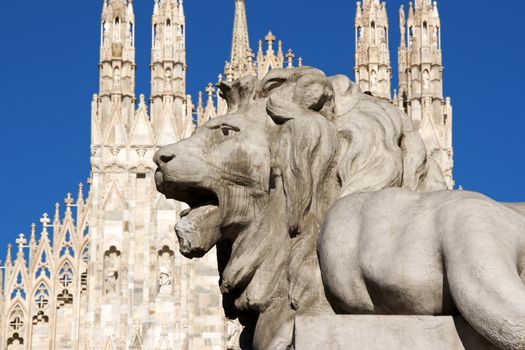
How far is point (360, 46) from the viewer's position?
2131cm

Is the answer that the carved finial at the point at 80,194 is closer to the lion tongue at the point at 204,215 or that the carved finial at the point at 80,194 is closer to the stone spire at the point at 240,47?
the stone spire at the point at 240,47

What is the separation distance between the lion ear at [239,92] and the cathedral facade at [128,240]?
16075mm

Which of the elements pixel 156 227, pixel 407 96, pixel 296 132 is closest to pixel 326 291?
pixel 296 132

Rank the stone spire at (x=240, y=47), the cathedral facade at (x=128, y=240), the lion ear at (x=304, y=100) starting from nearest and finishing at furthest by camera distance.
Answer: the lion ear at (x=304, y=100), the cathedral facade at (x=128, y=240), the stone spire at (x=240, y=47)

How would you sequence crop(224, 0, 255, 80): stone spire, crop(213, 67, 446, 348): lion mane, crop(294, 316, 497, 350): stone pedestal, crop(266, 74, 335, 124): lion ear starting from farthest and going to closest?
crop(224, 0, 255, 80): stone spire < crop(266, 74, 335, 124): lion ear < crop(213, 67, 446, 348): lion mane < crop(294, 316, 497, 350): stone pedestal

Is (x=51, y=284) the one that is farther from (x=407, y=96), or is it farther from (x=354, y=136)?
(x=354, y=136)

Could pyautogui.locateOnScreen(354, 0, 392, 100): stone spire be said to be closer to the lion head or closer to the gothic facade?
the gothic facade

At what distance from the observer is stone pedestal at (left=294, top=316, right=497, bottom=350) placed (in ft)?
6.94

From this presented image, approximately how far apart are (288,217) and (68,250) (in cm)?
1746

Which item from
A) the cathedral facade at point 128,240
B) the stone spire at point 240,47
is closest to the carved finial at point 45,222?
the cathedral facade at point 128,240

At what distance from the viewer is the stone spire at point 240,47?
2161cm

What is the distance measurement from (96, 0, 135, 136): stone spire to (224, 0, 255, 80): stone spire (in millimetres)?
2147

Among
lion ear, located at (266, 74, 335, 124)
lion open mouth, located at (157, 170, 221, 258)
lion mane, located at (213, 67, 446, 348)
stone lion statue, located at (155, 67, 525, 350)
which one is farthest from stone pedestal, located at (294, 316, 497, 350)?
lion ear, located at (266, 74, 335, 124)

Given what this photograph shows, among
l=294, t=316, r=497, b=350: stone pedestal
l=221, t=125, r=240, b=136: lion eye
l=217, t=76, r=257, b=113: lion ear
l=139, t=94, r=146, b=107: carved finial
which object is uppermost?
l=139, t=94, r=146, b=107: carved finial
